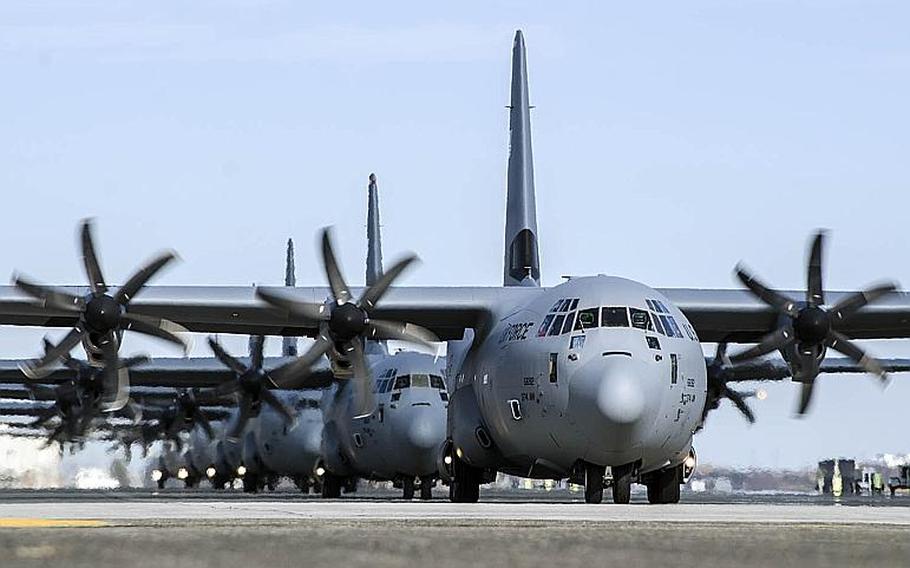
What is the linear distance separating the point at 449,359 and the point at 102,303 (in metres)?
7.15

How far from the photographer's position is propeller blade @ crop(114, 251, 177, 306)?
26406 mm

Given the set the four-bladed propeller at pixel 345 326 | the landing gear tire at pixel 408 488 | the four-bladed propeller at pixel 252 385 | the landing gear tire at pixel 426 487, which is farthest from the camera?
the four-bladed propeller at pixel 252 385

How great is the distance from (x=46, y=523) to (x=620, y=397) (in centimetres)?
1108

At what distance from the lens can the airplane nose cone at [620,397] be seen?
21.8 metres

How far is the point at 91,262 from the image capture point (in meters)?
26.5

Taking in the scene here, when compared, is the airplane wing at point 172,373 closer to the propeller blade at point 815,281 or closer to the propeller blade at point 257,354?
the propeller blade at point 257,354

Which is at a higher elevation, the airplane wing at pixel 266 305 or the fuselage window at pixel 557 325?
the airplane wing at pixel 266 305

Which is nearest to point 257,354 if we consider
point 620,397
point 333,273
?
point 333,273

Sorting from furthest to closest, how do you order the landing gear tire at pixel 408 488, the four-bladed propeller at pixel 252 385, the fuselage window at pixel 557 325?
the four-bladed propeller at pixel 252 385 < the landing gear tire at pixel 408 488 < the fuselage window at pixel 557 325

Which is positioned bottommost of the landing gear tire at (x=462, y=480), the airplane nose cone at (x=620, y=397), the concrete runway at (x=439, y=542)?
the landing gear tire at (x=462, y=480)

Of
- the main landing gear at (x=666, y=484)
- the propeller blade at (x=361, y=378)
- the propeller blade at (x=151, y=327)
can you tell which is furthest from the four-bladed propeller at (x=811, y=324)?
the propeller blade at (x=151, y=327)

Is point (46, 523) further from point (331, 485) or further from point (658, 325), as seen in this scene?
point (331, 485)

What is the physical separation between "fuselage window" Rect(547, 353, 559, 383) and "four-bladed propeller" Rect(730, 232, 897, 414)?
13.6 feet

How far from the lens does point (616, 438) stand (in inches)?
869
